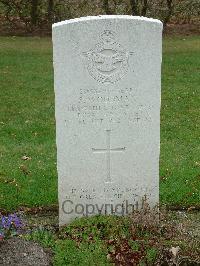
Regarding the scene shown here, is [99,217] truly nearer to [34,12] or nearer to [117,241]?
[117,241]

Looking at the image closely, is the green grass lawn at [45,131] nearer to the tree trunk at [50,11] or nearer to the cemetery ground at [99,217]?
the cemetery ground at [99,217]

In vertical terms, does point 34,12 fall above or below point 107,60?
above

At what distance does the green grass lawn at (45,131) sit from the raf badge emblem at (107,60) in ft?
6.20

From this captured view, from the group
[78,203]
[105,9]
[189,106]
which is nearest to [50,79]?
[189,106]

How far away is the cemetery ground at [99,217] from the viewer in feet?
17.5

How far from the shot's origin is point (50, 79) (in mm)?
14766

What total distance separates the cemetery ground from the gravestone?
0.33 meters

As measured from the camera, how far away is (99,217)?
19.6 ft

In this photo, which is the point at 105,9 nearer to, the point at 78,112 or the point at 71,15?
the point at 71,15

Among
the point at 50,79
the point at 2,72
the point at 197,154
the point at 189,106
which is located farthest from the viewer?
the point at 2,72

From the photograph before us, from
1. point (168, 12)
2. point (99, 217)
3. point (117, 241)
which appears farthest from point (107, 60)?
point (168, 12)

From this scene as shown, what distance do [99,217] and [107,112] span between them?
1111mm

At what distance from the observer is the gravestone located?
5516 mm

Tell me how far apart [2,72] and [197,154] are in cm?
863
